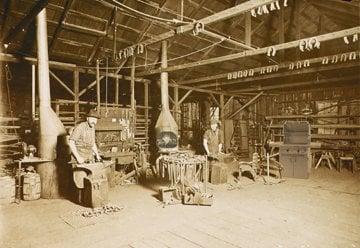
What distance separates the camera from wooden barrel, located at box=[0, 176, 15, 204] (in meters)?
7.12

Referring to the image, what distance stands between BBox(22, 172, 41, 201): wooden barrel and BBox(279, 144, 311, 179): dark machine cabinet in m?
8.87

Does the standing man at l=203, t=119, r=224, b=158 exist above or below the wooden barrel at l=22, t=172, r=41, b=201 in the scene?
above

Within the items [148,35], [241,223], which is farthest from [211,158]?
[148,35]

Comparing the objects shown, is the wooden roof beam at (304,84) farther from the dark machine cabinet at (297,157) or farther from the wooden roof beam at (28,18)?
the wooden roof beam at (28,18)

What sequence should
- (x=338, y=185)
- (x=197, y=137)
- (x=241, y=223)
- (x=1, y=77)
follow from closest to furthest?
(x=241, y=223)
(x=338, y=185)
(x=1, y=77)
(x=197, y=137)

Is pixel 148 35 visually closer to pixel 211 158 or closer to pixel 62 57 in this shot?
pixel 62 57

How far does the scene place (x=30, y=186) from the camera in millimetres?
7484

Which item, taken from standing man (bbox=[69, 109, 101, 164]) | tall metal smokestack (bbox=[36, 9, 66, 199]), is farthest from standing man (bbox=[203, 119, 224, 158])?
tall metal smokestack (bbox=[36, 9, 66, 199])

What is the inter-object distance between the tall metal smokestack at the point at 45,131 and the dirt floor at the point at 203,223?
0.50 m

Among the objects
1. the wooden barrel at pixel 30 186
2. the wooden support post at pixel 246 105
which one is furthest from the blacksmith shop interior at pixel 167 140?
the wooden support post at pixel 246 105

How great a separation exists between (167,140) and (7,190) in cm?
535

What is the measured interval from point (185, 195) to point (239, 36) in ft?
25.8

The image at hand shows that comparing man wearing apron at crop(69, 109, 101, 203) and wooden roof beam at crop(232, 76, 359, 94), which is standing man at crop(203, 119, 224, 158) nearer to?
man wearing apron at crop(69, 109, 101, 203)

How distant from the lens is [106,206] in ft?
22.4
